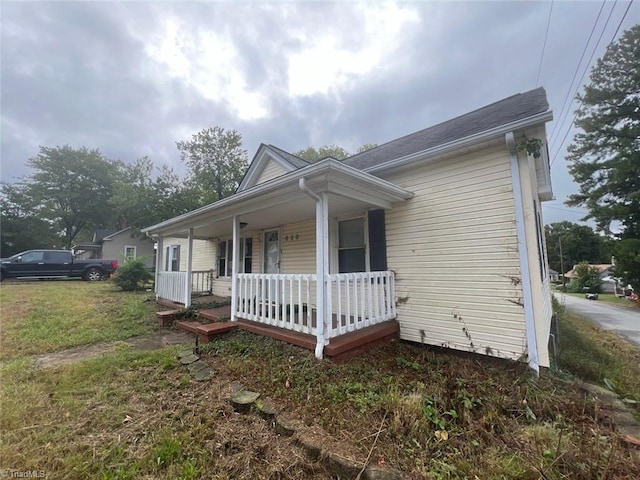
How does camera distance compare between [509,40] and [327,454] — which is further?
[509,40]

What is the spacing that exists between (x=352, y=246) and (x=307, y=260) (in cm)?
137

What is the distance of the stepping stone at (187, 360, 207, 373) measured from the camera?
11.7 feet

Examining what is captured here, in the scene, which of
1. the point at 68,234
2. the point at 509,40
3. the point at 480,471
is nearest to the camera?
the point at 480,471

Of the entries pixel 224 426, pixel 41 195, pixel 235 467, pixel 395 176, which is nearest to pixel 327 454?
pixel 235 467

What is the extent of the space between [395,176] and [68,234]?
1594 inches

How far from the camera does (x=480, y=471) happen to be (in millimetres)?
1821

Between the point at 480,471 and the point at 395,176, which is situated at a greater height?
the point at 395,176

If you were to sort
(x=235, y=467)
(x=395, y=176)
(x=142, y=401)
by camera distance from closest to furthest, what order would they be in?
(x=235, y=467) → (x=142, y=401) → (x=395, y=176)

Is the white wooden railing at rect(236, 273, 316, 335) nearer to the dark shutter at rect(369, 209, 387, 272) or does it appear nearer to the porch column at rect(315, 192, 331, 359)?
the porch column at rect(315, 192, 331, 359)

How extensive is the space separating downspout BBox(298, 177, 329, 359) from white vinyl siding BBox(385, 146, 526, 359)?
69.2 inches

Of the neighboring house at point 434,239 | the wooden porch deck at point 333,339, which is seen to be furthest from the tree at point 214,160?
the wooden porch deck at point 333,339

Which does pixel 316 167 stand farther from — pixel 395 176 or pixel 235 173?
pixel 235 173

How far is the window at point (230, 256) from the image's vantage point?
27.2ft

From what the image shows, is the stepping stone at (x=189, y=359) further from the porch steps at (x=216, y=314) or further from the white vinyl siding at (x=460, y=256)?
the white vinyl siding at (x=460, y=256)
